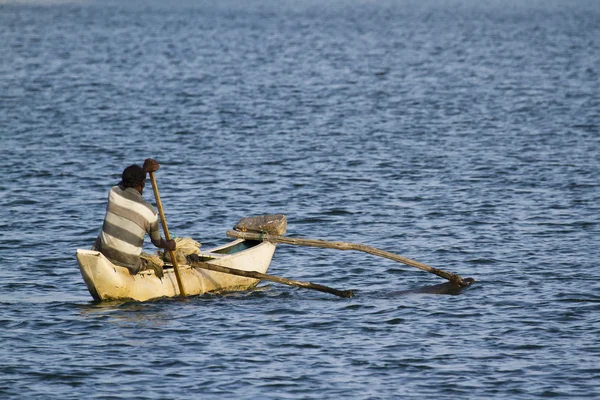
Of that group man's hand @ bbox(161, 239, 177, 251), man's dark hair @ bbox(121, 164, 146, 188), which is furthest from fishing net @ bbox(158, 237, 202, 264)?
man's dark hair @ bbox(121, 164, 146, 188)

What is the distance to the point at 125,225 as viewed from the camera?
54.4 feet

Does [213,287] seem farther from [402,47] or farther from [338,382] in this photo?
[402,47]

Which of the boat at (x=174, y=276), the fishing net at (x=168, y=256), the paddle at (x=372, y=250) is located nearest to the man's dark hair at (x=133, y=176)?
the boat at (x=174, y=276)

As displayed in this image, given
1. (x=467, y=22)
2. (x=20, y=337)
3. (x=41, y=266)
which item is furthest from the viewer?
(x=467, y=22)

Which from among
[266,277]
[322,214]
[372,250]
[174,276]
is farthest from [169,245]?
[322,214]

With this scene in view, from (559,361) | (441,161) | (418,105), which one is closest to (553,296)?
(559,361)

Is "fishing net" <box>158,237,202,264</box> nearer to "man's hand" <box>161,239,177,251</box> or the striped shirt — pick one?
"man's hand" <box>161,239,177,251</box>

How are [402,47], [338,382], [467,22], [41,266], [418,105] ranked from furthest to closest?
[467,22] → [402,47] → [418,105] → [41,266] → [338,382]

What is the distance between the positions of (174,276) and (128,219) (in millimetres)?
1486

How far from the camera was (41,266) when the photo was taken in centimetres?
1983

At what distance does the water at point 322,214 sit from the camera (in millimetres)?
14602

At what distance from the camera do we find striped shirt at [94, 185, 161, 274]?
16.5 meters

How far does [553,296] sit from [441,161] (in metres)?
12.5

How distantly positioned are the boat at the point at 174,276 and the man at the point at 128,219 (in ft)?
0.89
